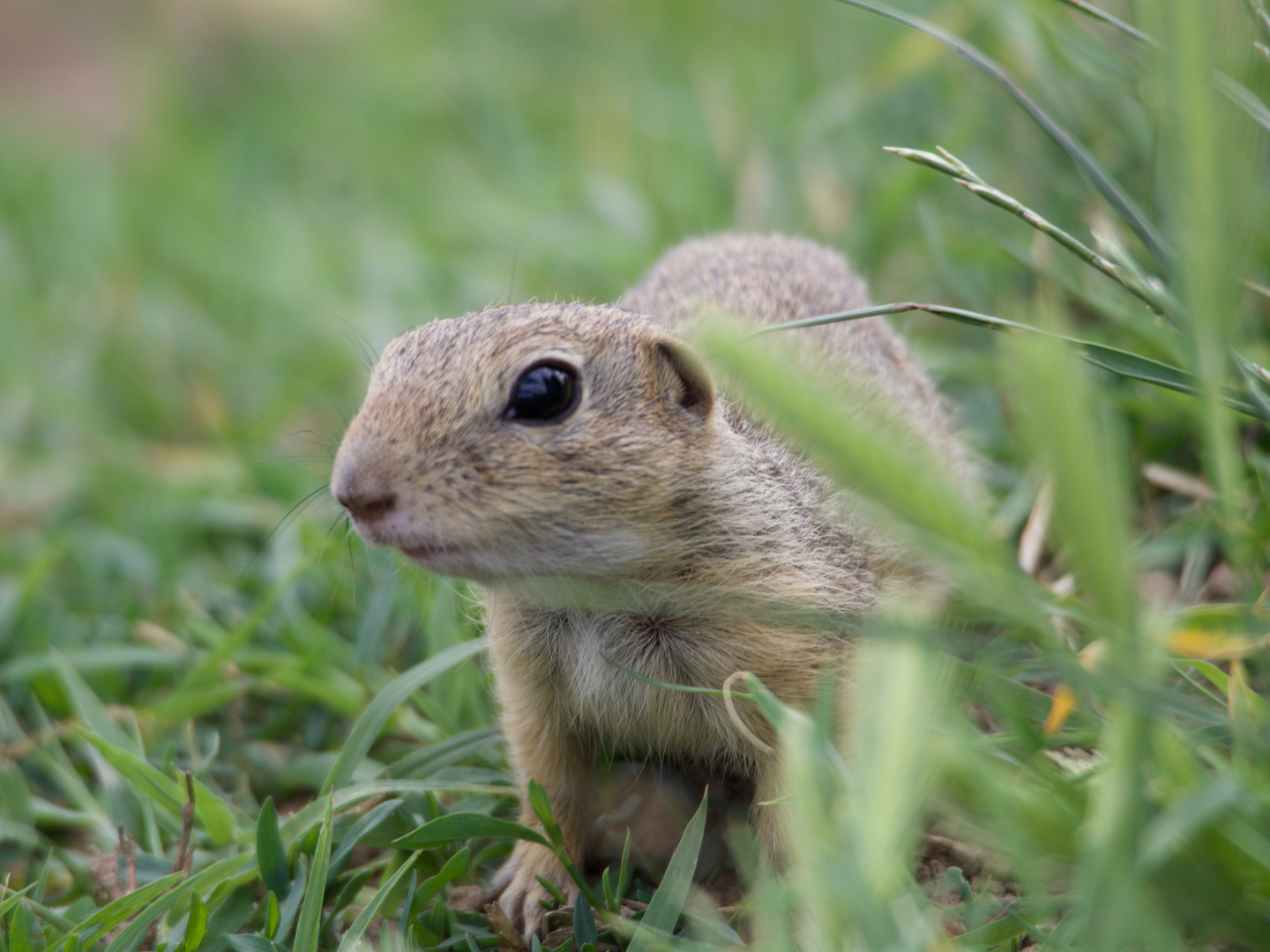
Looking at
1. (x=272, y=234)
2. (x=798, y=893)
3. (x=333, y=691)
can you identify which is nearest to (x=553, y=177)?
(x=272, y=234)

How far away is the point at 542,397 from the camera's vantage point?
253 centimetres

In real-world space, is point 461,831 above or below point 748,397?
below

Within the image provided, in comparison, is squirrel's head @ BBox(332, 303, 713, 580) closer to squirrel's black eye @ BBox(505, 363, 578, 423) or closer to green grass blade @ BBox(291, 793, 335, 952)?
squirrel's black eye @ BBox(505, 363, 578, 423)

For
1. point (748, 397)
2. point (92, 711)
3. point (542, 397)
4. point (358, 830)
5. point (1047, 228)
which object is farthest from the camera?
point (92, 711)

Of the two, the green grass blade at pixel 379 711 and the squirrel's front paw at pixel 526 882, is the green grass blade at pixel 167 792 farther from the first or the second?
the squirrel's front paw at pixel 526 882

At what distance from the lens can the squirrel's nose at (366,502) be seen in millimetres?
2389

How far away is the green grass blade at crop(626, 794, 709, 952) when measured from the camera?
2.30 m

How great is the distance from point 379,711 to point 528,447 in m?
0.91

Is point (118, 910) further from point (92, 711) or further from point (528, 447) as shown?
point (528, 447)

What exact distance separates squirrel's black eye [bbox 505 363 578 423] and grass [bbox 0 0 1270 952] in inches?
34.2

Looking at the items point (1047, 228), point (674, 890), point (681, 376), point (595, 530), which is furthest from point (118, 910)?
point (1047, 228)

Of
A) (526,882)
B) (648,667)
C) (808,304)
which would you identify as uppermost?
(808,304)

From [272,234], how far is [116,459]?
93.3 inches

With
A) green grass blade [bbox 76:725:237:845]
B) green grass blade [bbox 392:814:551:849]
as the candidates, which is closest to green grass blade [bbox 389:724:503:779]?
green grass blade [bbox 392:814:551:849]
